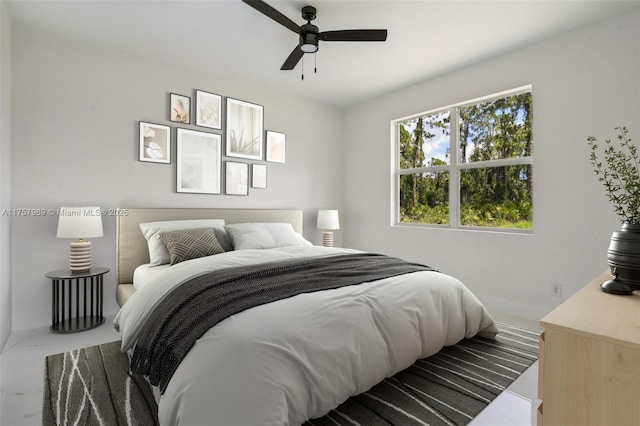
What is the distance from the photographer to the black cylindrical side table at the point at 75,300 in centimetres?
263

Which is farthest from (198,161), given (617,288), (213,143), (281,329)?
(617,288)

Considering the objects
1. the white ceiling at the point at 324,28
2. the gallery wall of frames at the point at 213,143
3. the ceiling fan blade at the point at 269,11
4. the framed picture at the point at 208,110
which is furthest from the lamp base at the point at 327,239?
the ceiling fan blade at the point at 269,11

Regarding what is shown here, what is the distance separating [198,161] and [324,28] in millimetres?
1898

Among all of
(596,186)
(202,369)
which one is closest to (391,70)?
(596,186)

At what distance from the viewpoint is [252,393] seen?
46.0 inches

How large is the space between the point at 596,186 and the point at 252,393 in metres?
3.05

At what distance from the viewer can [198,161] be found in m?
3.54

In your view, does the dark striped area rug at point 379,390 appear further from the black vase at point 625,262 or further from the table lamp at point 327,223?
the table lamp at point 327,223

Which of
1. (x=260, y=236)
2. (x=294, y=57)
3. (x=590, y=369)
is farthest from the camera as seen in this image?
(x=260, y=236)

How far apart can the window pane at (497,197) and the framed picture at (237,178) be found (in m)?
2.55

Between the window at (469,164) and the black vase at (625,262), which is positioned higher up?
the window at (469,164)

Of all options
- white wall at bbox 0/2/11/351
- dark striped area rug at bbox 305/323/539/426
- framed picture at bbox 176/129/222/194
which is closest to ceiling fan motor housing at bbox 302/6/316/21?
framed picture at bbox 176/129/222/194

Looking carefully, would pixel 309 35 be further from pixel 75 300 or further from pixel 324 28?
pixel 75 300

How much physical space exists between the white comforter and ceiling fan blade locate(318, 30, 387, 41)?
5.63 feet
